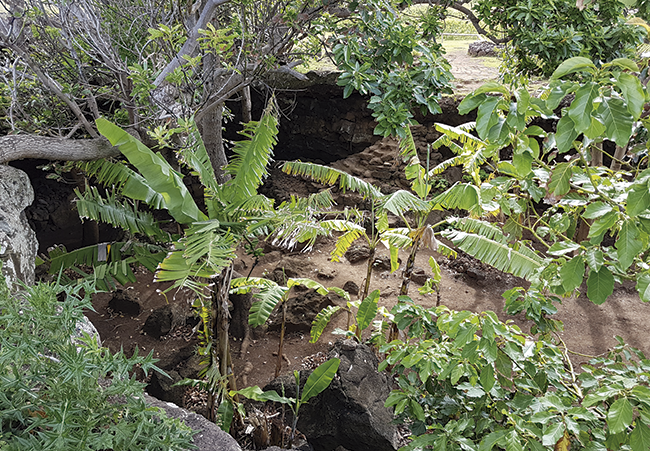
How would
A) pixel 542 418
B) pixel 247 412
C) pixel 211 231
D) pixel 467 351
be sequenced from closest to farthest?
1. pixel 542 418
2. pixel 467 351
3. pixel 211 231
4. pixel 247 412

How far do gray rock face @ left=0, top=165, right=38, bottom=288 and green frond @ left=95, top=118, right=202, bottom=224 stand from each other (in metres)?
1.20

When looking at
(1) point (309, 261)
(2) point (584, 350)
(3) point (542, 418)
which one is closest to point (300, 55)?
(1) point (309, 261)

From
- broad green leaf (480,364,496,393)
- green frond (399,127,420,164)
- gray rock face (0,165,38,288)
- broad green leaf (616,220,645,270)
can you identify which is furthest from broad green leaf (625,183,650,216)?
gray rock face (0,165,38,288)

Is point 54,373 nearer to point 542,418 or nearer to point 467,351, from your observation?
point 467,351

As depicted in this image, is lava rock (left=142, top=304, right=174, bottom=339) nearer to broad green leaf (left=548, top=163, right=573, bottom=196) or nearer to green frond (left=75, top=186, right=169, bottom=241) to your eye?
green frond (left=75, top=186, right=169, bottom=241)

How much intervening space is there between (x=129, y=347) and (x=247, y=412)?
2267 millimetres

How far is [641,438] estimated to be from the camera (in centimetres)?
162

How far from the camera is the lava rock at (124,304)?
257 inches

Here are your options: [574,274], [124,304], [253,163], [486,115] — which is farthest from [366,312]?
[124,304]

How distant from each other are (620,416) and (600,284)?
476mm

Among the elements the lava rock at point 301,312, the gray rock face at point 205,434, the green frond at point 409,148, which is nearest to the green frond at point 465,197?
the green frond at point 409,148

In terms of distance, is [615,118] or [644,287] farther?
[644,287]

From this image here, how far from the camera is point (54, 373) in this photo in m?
1.48

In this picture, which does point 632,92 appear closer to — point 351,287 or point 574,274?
point 574,274
